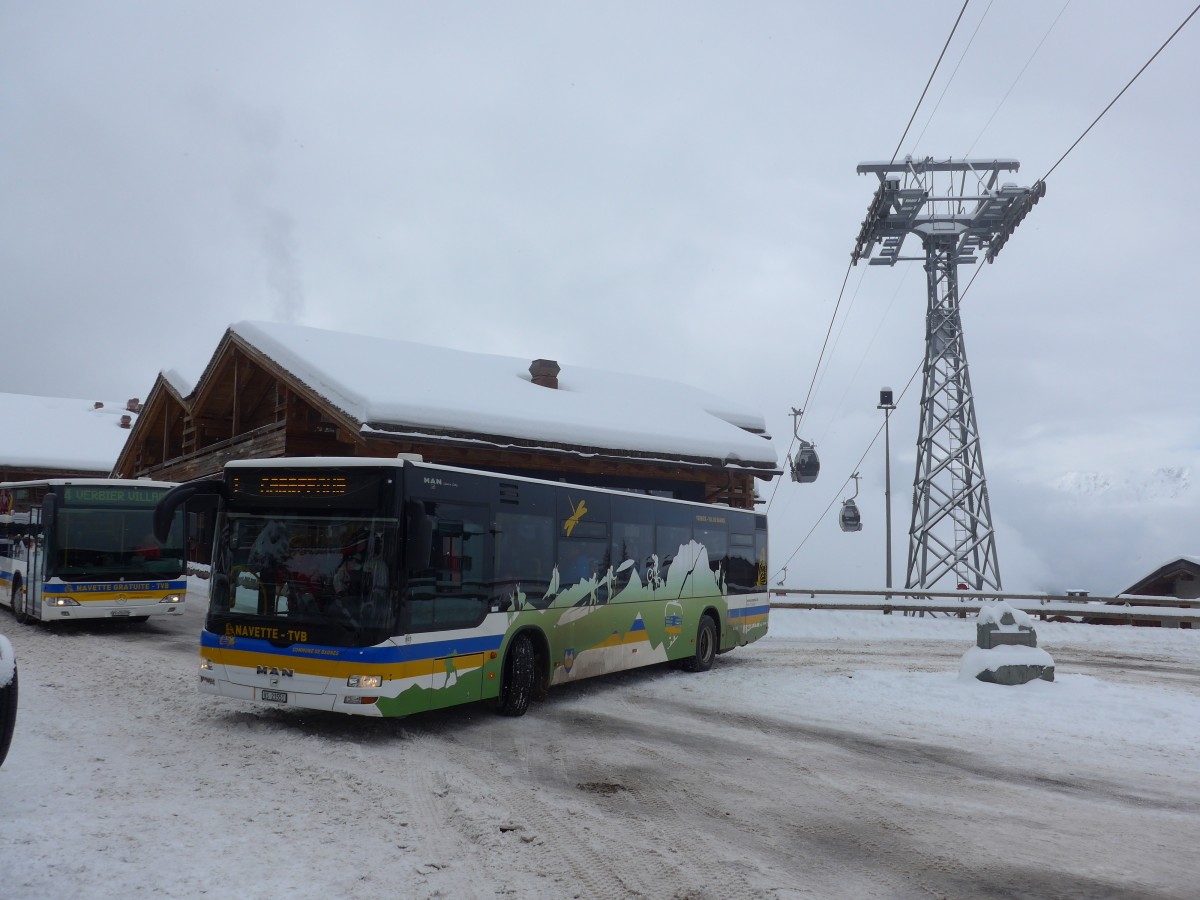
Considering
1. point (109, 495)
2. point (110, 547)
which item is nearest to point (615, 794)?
point (110, 547)

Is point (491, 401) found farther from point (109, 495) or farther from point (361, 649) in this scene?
point (361, 649)

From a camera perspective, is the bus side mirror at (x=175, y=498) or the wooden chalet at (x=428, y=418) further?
the wooden chalet at (x=428, y=418)

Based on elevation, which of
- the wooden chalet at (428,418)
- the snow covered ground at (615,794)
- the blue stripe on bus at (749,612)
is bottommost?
the snow covered ground at (615,794)

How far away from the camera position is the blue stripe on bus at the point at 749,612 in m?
15.8

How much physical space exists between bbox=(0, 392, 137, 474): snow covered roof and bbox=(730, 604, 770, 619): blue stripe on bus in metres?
36.5

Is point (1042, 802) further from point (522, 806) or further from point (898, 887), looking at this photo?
point (522, 806)

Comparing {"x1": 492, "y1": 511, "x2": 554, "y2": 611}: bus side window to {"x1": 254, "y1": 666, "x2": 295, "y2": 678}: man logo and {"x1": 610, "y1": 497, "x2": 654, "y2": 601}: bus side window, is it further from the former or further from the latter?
{"x1": 254, "y1": 666, "x2": 295, "y2": 678}: man logo

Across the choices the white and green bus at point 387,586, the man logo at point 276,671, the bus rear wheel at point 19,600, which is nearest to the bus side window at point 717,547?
the white and green bus at point 387,586

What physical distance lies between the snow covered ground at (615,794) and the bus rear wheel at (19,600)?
231 inches

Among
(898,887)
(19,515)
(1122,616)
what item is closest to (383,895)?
(898,887)

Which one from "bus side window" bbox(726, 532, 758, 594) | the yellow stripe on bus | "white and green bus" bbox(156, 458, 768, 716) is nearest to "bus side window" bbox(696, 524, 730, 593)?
"bus side window" bbox(726, 532, 758, 594)

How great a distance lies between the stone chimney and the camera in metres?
24.4

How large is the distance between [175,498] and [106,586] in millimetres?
8999

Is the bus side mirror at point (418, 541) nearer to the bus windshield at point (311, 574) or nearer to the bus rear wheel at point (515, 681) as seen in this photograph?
the bus windshield at point (311, 574)
